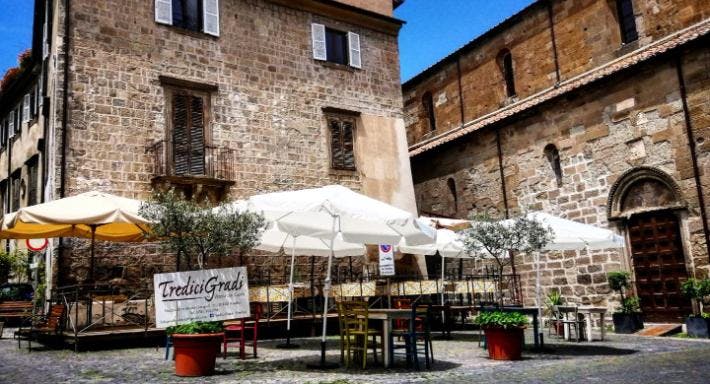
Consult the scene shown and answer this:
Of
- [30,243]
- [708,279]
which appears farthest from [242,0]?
[708,279]

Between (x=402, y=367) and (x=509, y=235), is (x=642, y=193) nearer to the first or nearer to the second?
(x=509, y=235)

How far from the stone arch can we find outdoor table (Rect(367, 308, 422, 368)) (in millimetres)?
9132

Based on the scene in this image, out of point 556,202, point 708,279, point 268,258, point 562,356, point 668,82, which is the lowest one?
point 562,356

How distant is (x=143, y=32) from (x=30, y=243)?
5746 mm

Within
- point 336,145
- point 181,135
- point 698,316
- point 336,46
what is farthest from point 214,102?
point 698,316

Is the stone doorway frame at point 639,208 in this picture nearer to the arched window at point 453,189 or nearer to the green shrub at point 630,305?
the green shrub at point 630,305

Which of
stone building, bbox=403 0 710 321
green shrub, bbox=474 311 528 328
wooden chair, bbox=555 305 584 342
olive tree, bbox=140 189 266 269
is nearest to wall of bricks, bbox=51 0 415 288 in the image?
stone building, bbox=403 0 710 321

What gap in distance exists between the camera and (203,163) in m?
14.8

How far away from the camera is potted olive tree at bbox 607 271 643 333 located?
13.7 m

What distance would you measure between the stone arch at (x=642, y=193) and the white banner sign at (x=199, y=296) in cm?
1094

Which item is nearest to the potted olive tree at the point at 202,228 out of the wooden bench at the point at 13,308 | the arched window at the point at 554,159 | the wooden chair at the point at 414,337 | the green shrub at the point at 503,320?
the wooden chair at the point at 414,337

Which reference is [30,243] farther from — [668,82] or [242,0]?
[668,82]

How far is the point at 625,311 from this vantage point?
13828 millimetres

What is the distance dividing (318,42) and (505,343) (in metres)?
11.6
